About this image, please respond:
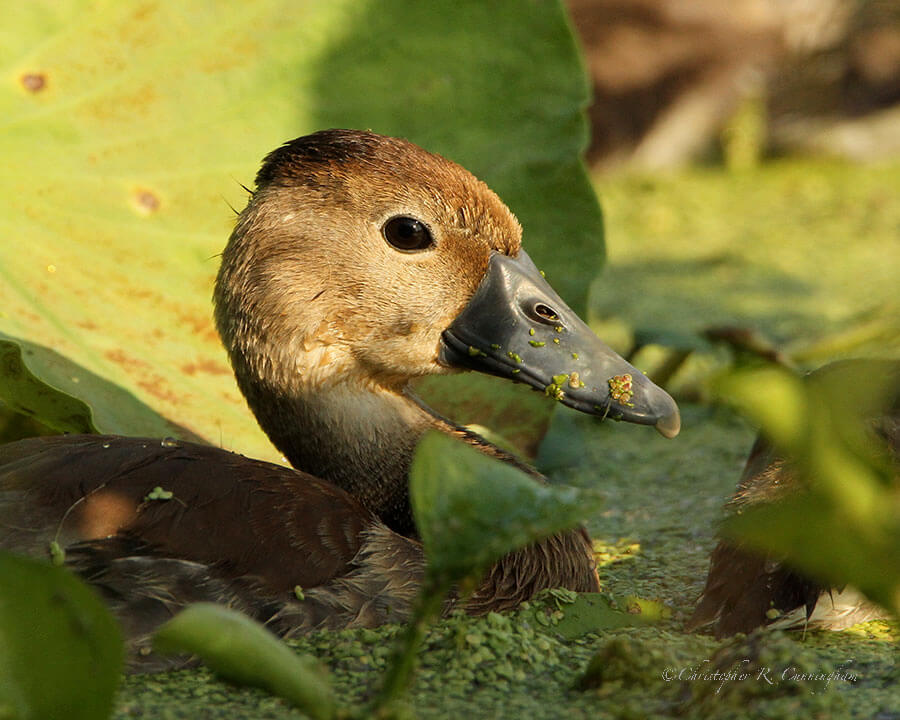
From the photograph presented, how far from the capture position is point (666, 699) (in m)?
1.49

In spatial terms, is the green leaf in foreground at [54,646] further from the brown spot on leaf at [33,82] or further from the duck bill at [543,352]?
the brown spot on leaf at [33,82]

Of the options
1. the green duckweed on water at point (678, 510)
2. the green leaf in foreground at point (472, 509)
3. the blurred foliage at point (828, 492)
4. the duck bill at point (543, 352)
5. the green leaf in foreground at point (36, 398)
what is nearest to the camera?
the blurred foliage at point (828, 492)

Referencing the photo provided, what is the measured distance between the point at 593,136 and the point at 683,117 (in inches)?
17.5

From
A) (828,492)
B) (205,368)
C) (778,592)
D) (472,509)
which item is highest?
(828,492)

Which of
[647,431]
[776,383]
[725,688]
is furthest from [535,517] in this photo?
[647,431]

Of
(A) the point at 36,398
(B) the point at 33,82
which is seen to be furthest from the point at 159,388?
(B) the point at 33,82

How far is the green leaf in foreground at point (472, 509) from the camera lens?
1239mm

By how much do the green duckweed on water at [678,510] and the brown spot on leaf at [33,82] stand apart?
3.71ft

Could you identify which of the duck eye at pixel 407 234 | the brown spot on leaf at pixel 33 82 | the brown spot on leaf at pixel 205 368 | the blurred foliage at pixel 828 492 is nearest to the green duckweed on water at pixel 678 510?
the duck eye at pixel 407 234

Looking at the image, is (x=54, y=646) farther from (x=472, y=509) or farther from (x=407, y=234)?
(x=407, y=234)

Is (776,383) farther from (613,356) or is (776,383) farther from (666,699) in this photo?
(613,356)

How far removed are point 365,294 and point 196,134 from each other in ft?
2.53

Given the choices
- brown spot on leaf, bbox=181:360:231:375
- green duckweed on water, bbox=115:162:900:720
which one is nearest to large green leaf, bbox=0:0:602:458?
brown spot on leaf, bbox=181:360:231:375

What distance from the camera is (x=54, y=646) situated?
50.6 inches
